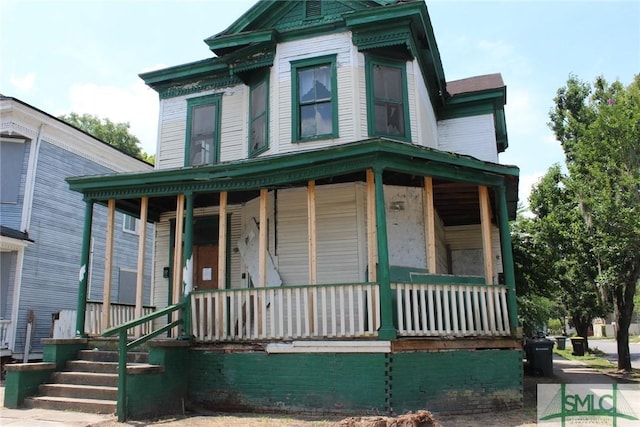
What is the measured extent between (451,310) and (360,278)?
1.84 metres

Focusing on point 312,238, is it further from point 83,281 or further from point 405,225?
point 83,281

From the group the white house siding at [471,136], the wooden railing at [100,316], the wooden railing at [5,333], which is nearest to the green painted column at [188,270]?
the wooden railing at [100,316]

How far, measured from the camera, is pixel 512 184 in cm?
1005

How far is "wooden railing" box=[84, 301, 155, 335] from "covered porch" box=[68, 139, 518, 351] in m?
0.54

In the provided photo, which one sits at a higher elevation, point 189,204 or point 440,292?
point 189,204

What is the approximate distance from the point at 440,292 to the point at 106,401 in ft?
17.8

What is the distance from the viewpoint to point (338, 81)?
11086mm

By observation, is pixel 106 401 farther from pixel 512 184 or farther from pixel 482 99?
pixel 482 99

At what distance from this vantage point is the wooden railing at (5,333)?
45.6 feet

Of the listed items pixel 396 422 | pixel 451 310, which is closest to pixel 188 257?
pixel 451 310

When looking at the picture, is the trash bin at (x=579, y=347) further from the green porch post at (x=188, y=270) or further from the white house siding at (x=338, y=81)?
the green porch post at (x=188, y=270)

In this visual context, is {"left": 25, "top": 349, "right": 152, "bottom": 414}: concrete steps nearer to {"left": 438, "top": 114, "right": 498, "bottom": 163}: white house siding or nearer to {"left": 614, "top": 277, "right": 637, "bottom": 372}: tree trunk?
{"left": 438, "top": 114, "right": 498, "bottom": 163}: white house siding

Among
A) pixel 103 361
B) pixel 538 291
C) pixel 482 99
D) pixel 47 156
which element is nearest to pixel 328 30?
pixel 482 99

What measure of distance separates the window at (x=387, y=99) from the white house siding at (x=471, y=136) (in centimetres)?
307
